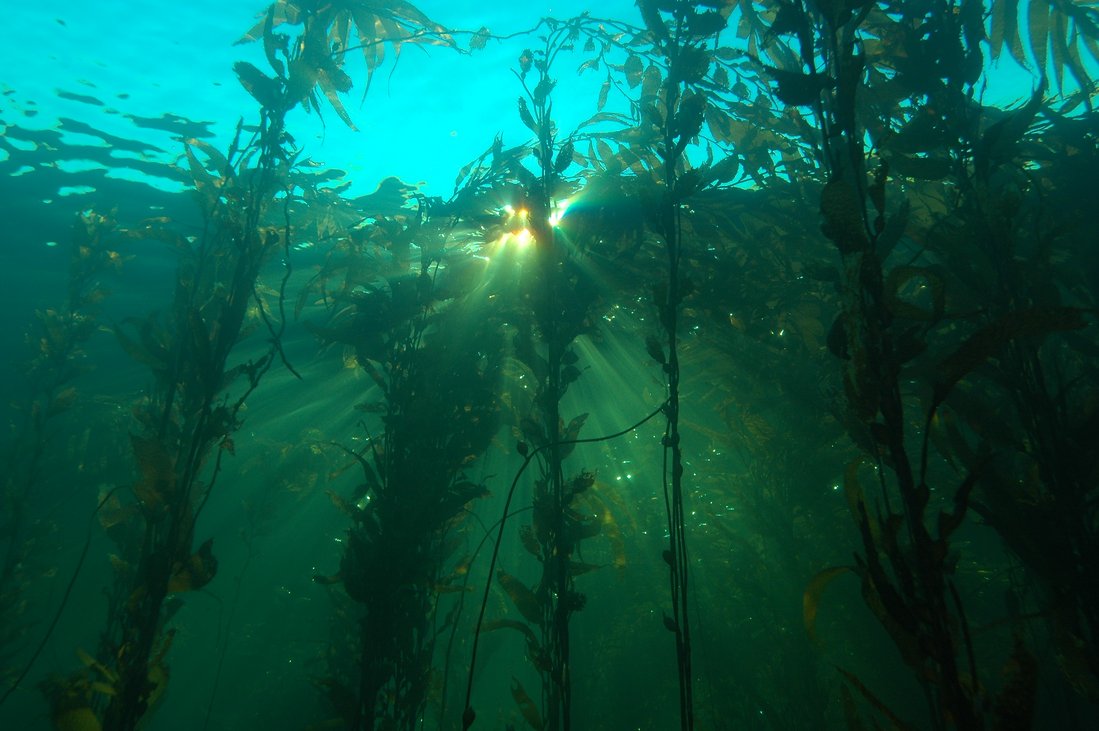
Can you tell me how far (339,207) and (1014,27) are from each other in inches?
336

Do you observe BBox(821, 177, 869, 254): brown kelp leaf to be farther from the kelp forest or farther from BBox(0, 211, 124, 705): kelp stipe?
BBox(0, 211, 124, 705): kelp stipe

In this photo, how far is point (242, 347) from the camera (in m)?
13.6

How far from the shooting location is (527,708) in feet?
7.94

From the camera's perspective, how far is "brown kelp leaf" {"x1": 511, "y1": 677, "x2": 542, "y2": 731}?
87.2 inches

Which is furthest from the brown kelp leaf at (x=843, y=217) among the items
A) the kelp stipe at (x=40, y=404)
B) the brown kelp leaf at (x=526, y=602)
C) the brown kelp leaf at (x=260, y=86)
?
the kelp stipe at (x=40, y=404)

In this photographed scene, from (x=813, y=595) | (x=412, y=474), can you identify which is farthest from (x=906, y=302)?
(x=412, y=474)

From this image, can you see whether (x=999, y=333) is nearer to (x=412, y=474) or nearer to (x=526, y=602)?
(x=526, y=602)

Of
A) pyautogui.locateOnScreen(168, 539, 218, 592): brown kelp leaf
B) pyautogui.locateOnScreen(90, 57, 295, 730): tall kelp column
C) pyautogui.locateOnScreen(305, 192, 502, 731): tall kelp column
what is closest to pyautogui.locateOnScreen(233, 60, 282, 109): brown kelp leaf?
pyautogui.locateOnScreen(90, 57, 295, 730): tall kelp column

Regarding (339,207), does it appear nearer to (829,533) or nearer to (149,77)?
(149,77)

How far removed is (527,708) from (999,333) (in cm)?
239

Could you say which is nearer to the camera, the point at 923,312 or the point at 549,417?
the point at 923,312

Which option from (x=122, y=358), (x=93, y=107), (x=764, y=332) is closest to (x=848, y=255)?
(x=764, y=332)

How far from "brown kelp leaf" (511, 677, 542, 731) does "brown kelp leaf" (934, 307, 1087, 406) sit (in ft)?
6.45

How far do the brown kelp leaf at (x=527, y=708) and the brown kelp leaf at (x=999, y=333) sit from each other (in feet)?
6.45
